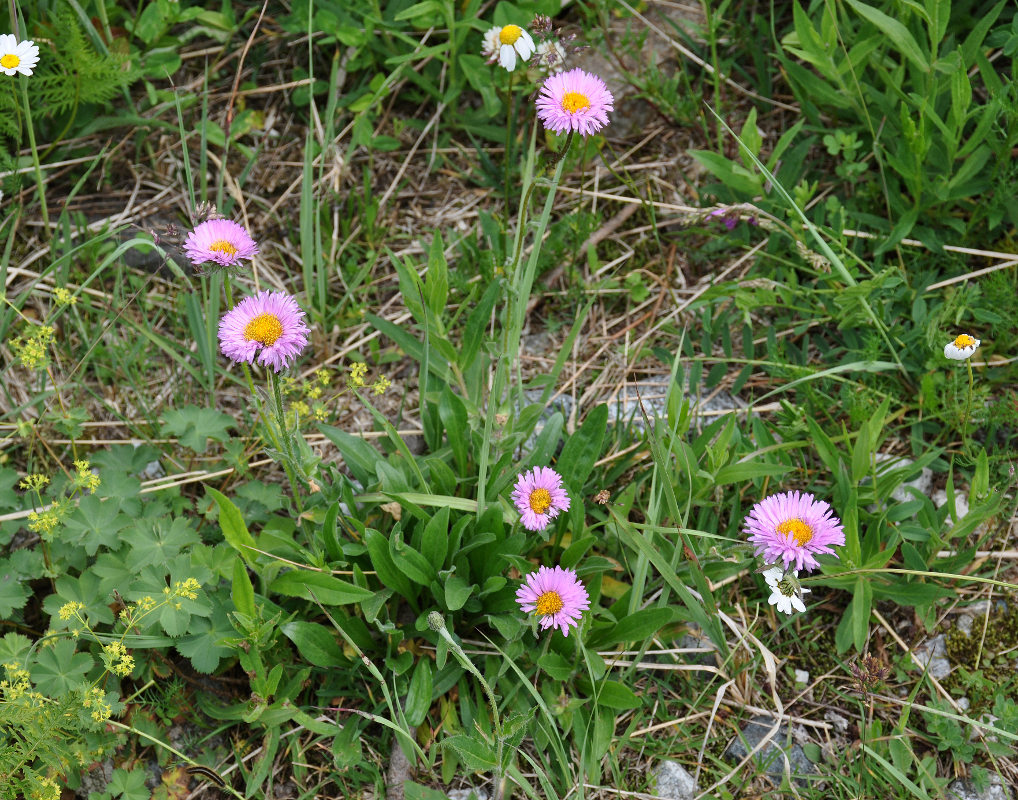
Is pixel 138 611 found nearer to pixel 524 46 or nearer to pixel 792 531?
pixel 792 531

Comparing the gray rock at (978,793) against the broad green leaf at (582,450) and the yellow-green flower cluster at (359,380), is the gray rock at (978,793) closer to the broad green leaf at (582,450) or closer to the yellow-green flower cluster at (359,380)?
the broad green leaf at (582,450)

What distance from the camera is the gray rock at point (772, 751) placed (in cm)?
194

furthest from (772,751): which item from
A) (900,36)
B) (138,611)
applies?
(900,36)

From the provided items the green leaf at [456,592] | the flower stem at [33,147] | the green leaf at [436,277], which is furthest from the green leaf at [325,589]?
the flower stem at [33,147]

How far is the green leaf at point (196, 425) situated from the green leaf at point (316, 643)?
0.55 metres

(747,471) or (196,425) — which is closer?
(747,471)

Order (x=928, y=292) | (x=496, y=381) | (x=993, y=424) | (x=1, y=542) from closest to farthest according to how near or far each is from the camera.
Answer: (x=496, y=381)
(x=1, y=542)
(x=993, y=424)
(x=928, y=292)

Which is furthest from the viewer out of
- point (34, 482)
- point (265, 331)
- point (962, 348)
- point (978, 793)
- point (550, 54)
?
point (550, 54)

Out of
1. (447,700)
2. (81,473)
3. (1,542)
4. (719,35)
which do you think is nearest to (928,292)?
(719,35)

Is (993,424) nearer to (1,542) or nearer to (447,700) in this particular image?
(447,700)

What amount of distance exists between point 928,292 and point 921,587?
3.00 feet

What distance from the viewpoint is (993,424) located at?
2.25m

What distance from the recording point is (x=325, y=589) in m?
1.88

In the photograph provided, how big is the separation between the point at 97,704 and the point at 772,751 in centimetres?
143
